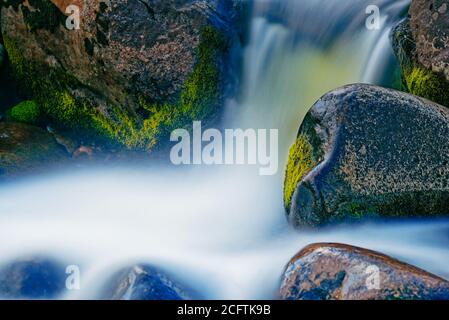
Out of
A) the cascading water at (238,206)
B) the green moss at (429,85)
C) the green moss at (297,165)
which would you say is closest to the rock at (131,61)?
the cascading water at (238,206)

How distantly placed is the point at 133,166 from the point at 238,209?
155 centimetres

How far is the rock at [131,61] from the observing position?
7.19 m

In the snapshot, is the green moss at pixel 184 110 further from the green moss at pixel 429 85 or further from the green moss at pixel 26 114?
the green moss at pixel 429 85

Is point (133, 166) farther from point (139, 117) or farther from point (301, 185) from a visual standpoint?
point (301, 185)

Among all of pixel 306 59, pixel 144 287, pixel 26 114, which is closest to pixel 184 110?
pixel 306 59

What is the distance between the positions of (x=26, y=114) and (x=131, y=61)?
1.92 metres

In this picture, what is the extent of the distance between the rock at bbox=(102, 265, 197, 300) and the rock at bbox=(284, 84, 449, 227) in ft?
5.01

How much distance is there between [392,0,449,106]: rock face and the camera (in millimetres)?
6828

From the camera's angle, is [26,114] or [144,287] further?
[26,114]

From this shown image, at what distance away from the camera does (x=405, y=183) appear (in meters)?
5.79

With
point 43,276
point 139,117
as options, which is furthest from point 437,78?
point 43,276

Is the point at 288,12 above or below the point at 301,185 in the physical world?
above

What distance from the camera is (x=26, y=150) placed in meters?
7.60

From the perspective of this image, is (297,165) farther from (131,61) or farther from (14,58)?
(14,58)
